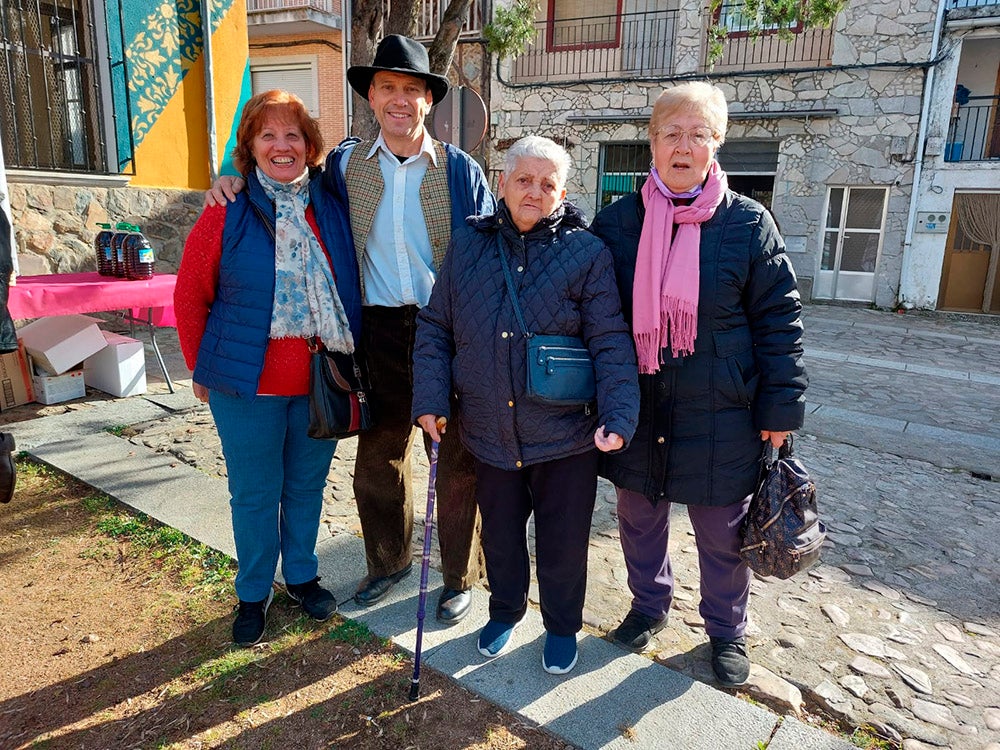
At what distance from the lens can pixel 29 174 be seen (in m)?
6.25

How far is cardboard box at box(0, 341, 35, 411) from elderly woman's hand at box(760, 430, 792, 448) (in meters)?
5.27

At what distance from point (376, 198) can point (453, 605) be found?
62.3 inches

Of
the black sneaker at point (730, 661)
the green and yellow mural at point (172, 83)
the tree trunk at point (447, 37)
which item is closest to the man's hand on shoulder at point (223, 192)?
the black sneaker at point (730, 661)

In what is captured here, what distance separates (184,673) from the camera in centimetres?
239

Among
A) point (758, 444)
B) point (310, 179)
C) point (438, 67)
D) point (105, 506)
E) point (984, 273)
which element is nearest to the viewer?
point (758, 444)

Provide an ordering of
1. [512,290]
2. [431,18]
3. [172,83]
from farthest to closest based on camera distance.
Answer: [431,18] < [172,83] < [512,290]

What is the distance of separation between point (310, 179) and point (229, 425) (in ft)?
3.06

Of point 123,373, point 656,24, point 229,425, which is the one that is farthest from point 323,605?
point 656,24

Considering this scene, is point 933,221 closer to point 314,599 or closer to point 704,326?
point 704,326

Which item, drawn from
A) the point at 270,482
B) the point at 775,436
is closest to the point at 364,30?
the point at 270,482

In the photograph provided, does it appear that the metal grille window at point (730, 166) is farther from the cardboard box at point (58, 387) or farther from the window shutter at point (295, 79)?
the cardboard box at point (58, 387)

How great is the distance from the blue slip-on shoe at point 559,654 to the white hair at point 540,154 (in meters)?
1.56

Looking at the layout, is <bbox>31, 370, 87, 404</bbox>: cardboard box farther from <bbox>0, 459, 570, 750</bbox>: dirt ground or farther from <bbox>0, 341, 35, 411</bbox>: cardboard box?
<bbox>0, 459, 570, 750</bbox>: dirt ground

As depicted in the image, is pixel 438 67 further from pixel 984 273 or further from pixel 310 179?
pixel 984 273
